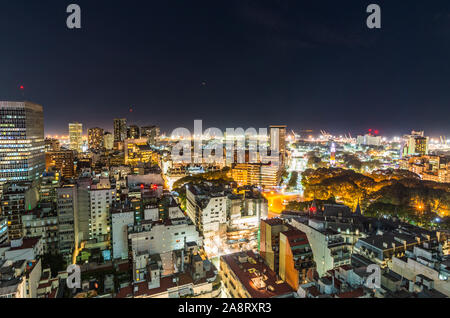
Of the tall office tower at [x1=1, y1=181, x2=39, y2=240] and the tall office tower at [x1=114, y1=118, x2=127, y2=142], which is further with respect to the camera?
the tall office tower at [x1=114, y1=118, x2=127, y2=142]

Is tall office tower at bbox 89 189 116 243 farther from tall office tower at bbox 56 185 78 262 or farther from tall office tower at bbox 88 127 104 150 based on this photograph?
tall office tower at bbox 88 127 104 150

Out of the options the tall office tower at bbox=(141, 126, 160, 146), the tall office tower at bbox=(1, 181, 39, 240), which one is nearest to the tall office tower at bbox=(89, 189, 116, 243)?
the tall office tower at bbox=(1, 181, 39, 240)

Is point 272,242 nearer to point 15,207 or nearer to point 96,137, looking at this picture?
point 15,207

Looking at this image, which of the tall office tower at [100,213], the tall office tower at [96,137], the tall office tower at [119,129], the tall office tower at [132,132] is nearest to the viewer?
the tall office tower at [100,213]

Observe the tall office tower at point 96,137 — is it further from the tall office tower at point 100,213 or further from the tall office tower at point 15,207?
the tall office tower at point 100,213

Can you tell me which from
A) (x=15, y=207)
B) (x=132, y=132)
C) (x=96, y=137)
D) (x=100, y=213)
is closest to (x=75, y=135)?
(x=96, y=137)

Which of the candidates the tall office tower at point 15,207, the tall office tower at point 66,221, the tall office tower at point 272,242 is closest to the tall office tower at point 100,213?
the tall office tower at point 66,221

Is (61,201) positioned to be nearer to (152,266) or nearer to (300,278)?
(152,266)

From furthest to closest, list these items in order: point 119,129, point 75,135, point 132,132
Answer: point 132,132 < point 119,129 < point 75,135
